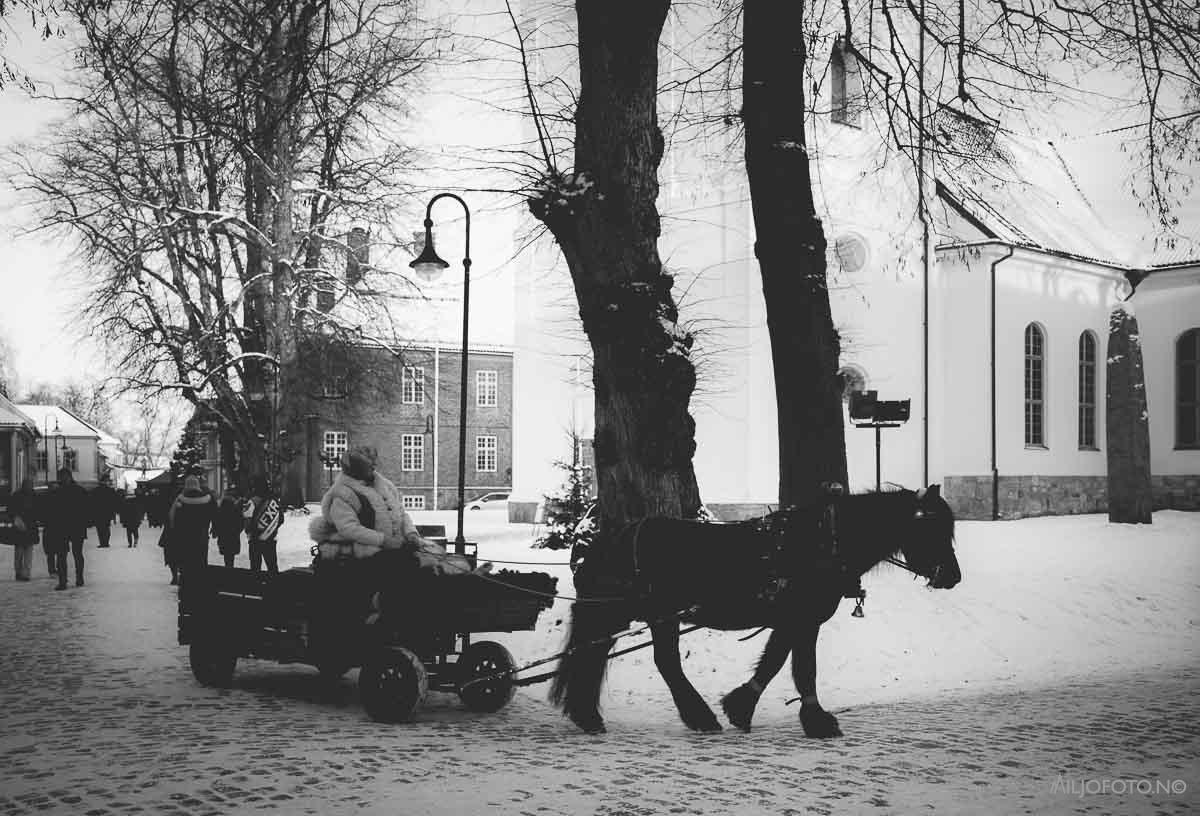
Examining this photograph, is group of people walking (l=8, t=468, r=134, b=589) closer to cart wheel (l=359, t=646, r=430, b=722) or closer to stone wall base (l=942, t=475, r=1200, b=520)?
cart wheel (l=359, t=646, r=430, b=722)

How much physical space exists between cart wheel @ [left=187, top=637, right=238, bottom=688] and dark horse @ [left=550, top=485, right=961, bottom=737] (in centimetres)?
327

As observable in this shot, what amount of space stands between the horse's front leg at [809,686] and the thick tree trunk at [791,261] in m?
3.32

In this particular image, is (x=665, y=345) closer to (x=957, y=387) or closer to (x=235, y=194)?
(x=957, y=387)

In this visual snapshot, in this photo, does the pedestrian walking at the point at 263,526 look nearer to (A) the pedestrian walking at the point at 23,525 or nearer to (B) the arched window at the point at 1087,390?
(A) the pedestrian walking at the point at 23,525

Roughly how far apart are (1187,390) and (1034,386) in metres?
6.03

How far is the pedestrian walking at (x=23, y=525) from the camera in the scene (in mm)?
20984

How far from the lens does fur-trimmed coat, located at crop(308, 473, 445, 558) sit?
868 centimetres

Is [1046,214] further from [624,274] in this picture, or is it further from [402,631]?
[402,631]

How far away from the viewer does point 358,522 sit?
8.76m

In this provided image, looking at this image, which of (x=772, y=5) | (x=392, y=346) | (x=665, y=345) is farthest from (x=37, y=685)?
(x=392, y=346)

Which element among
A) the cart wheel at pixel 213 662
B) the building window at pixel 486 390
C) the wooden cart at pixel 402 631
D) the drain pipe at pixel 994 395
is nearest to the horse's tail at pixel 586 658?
the wooden cart at pixel 402 631

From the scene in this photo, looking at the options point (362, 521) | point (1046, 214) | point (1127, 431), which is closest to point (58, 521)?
point (362, 521)

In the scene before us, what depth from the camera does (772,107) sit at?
11227mm

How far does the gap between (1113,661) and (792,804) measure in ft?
27.1
